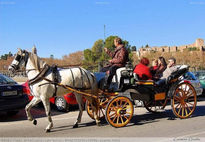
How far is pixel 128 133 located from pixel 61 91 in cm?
208

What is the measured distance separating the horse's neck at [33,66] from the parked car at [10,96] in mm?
2180

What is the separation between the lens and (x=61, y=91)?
6652 millimetres

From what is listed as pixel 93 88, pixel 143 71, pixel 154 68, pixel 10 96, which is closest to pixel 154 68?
pixel 154 68

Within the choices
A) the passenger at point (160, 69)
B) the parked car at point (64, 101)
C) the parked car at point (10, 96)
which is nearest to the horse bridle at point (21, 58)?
the parked car at point (10, 96)

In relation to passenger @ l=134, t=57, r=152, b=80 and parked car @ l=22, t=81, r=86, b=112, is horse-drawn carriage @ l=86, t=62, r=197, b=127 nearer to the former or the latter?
passenger @ l=134, t=57, r=152, b=80

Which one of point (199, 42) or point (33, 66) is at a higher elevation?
point (199, 42)

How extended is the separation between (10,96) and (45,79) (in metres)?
2.68

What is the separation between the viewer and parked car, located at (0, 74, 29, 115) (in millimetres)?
8156

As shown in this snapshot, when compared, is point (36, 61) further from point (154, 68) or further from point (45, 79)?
point (154, 68)

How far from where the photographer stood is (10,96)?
8398 millimetres

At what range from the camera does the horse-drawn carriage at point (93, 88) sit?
6441mm

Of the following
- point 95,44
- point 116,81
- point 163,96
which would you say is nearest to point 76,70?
point 116,81

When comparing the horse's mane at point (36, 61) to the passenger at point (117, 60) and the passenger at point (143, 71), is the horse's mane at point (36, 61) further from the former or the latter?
the passenger at point (143, 71)

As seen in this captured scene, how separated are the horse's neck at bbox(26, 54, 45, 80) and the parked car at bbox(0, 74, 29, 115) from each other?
218cm
